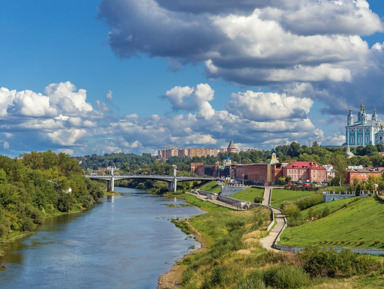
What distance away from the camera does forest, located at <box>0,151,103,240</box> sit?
199ft

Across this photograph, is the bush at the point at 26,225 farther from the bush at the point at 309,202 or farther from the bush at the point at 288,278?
the bush at the point at 288,278

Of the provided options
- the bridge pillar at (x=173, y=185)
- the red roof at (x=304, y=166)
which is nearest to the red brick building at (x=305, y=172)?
the red roof at (x=304, y=166)

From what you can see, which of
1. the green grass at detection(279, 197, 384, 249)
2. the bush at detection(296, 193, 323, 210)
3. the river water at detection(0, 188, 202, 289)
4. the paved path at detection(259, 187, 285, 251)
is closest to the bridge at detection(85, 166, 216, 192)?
the river water at detection(0, 188, 202, 289)

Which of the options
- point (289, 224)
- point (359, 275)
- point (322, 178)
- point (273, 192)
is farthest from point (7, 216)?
point (322, 178)

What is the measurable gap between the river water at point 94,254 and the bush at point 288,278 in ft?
38.1

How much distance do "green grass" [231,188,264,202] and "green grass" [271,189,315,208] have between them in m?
4.40

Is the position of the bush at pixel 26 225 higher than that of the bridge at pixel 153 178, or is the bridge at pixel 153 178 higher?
the bridge at pixel 153 178

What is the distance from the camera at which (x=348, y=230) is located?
1588 inches

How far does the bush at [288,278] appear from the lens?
27.0 m

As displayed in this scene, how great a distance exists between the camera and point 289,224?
53.8m

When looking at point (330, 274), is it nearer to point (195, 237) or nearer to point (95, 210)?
point (195, 237)

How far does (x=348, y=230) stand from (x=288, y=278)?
48.7 ft

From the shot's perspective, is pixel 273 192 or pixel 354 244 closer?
pixel 354 244

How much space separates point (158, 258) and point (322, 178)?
9386 centimetres
